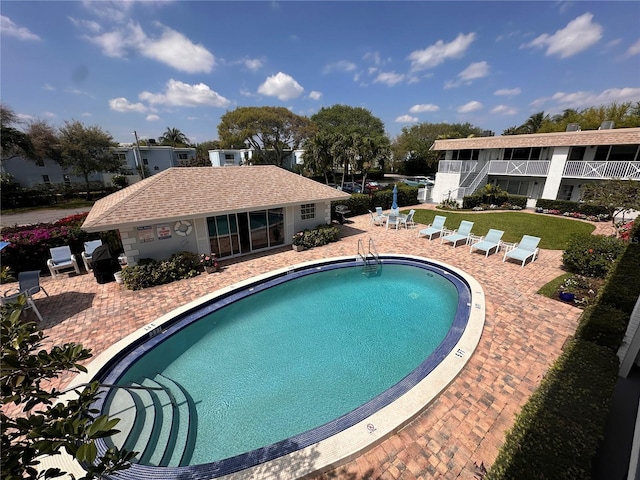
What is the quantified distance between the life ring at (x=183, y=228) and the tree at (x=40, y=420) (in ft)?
34.4

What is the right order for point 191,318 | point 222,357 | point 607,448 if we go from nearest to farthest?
1. point 607,448
2. point 222,357
3. point 191,318

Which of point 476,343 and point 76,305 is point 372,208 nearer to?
point 476,343

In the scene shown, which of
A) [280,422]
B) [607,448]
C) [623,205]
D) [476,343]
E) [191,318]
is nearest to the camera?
[607,448]

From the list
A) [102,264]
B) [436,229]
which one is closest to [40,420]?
[102,264]

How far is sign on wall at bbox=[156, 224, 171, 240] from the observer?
39.1 feet

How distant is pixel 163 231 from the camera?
12.0 metres

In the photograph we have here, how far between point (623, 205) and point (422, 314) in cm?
1368

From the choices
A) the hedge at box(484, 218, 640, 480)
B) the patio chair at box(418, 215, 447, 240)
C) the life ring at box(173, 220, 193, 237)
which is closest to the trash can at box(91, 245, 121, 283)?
the life ring at box(173, 220, 193, 237)

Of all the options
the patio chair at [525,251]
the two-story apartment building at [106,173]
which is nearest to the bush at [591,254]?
the patio chair at [525,251]

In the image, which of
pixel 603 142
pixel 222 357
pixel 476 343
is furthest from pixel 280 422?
pixel 603 142

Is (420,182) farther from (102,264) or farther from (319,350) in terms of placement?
(102,264)

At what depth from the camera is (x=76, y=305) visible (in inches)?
384

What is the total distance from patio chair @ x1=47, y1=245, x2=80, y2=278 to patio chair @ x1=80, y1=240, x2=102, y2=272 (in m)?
0.38

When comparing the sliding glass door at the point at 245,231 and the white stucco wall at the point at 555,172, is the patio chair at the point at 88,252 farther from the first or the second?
the white stucco wall at the point at 555,172
